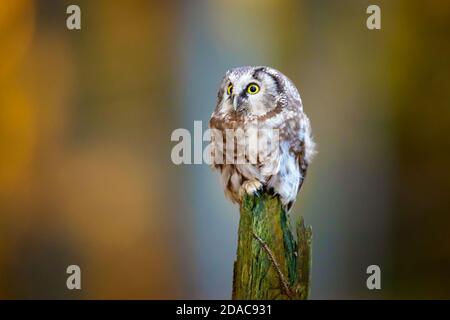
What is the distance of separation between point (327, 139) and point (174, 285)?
1.12 metres

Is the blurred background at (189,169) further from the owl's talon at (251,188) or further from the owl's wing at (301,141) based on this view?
the owl's talon at (251,188)

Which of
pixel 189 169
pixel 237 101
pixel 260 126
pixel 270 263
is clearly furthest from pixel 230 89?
pixel 189 169

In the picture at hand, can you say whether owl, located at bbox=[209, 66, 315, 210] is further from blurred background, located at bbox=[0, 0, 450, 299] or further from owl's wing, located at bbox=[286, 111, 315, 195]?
blurred background, located at bbox=[0, 0, 450, 299]

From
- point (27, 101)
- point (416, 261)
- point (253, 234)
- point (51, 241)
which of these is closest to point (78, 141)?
point (27, 101)

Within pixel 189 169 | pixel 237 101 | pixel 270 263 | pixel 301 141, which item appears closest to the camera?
pixel 270 263

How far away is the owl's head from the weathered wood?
1.60 ft

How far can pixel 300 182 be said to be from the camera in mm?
2521

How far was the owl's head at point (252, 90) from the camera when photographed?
7.46 feet

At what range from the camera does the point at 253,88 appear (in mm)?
2293

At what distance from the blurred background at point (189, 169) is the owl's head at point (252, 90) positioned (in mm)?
852

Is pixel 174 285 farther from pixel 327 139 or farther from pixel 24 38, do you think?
pixel 24 38

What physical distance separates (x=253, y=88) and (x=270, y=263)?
27.4 inches

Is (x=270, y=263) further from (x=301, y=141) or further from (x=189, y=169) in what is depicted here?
(x=189, y=169)

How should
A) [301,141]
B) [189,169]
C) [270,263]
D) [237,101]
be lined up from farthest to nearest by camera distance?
[189,169] < [301,141] < [237,101] < [270,263]
